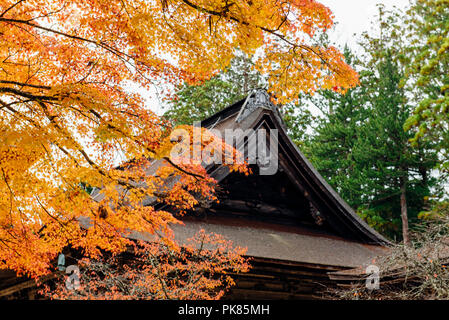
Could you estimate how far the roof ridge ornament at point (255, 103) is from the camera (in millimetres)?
10750

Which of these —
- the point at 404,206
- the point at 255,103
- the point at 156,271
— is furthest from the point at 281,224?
the point at 404,206

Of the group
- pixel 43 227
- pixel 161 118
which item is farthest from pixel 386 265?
pixel 43 227

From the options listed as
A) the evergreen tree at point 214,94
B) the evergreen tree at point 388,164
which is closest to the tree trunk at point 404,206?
the evergreen tree at point 388,164

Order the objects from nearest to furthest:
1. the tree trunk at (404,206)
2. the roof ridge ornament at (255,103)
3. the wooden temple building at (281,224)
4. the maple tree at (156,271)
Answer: the maple tree at (156,271), the wooden temple building at (281,224), the roof ridge ornament at (255,103), the tree trunk at (404,206)

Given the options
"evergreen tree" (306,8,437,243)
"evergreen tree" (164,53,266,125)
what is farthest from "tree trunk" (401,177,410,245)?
"evergreen tree" (164,53,266,125)

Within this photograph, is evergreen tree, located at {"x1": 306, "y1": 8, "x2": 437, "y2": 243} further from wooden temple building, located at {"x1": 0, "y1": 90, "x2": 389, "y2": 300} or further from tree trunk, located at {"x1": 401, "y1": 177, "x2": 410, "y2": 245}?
wooden temple building, located at {"x1": 0, "y1": 90, "x2": 389, "y2": 300}

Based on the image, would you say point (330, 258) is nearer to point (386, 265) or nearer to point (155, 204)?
point (386, 265)

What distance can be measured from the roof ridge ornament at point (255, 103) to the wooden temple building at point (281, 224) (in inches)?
1.0

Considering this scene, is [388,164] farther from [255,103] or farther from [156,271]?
[156,271]

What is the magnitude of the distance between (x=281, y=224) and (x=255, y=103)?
3.17 meters

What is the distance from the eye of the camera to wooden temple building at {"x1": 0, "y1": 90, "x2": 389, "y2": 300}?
8.52 meters

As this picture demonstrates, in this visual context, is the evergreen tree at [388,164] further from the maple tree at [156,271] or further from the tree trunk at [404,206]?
the maple tree at [156,271]

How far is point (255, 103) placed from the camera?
35.9 ft

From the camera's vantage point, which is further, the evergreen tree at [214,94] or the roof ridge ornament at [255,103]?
the evergreen tree at [214,94]
